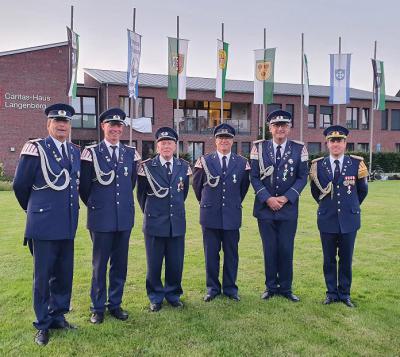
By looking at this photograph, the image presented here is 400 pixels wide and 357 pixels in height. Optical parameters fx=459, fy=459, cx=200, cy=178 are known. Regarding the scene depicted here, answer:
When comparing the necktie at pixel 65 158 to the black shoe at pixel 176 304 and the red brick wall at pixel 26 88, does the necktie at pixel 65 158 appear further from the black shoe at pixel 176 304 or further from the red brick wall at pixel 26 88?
the red brick wall at pixel 26 88

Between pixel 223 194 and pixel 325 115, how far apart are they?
33.9 metres

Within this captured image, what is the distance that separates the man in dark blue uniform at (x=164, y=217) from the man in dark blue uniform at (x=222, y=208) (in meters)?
0.37

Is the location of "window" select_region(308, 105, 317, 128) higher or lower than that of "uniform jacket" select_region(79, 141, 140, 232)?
higher

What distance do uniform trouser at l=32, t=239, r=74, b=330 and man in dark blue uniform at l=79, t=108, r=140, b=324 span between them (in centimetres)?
31

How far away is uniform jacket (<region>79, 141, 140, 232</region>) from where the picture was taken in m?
4.57

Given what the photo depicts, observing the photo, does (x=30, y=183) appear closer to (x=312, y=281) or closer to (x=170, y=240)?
(x=170, y=240)

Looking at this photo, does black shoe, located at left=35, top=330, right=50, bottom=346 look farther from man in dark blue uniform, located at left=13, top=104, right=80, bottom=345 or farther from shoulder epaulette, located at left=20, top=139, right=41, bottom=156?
shoulder epaulette, located at left=20, top=139, right=41, bottom=156

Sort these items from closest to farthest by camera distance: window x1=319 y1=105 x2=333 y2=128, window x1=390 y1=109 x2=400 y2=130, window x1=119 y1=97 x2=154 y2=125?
window x1=119 y1=97 x2=154 y2=125, window x1=319 y1=105 x2=333 y2=128, window x1=390 y1=109 x2=400 y2=130

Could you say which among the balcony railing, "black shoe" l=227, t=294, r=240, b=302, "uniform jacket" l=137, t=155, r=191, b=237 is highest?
the balcony railing

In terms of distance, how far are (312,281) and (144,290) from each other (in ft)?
7.22

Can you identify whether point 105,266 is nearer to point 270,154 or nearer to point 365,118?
point 270,154

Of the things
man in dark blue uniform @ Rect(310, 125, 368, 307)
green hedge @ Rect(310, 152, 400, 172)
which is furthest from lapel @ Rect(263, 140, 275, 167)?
green hedge @ Rect(310, 152, 400, 172)

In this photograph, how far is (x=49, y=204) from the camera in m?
4.18

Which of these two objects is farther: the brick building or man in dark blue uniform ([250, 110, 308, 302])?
the brick building
